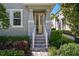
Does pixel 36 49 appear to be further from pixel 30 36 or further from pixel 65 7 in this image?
pixel 65 7

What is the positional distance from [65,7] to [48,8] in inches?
434

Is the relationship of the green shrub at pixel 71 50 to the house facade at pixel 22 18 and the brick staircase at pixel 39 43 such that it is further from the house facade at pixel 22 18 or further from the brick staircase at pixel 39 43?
the house facade at pixel 22 18

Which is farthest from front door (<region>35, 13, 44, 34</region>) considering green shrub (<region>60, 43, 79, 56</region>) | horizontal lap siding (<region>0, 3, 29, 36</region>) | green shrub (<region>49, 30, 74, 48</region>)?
green shrub (<region>60, 43, 79, 56</region>)

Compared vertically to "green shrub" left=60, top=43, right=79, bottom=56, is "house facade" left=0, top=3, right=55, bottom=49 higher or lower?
higher

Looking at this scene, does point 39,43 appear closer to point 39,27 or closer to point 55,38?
point 55,38

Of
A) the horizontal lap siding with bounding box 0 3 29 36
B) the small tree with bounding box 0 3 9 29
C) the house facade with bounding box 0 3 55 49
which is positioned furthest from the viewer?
the horizontal lap siding with bounding box 0 3 29 36

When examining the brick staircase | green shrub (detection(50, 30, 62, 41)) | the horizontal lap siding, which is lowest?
the brick staircase

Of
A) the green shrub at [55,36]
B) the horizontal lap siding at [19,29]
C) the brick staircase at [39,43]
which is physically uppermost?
the horizontal lap siding at [19,29]

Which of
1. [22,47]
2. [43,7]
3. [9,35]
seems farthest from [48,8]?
[22,47]

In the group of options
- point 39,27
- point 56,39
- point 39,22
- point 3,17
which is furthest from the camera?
point 39,27

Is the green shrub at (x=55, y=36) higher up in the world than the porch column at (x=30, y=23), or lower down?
lower down

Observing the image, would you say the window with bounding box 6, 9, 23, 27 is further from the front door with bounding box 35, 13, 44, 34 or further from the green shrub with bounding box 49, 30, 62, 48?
the green shrub with bounding box 49, 30, 62, 48

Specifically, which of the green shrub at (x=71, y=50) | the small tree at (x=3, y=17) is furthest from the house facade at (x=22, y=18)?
the green shrub at (x=71, y=50)

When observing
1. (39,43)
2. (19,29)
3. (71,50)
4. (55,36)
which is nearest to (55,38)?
(55,36)
